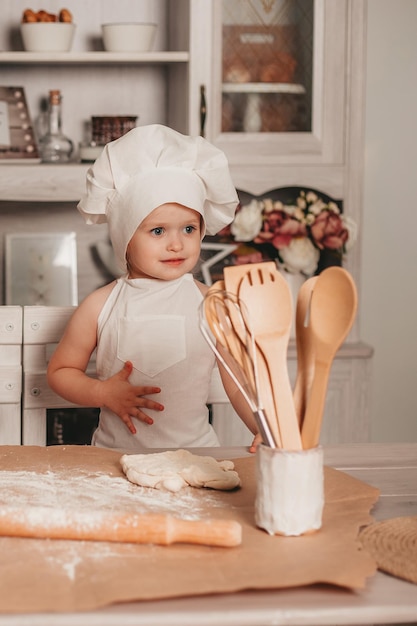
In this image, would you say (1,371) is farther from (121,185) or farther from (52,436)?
(52,436)

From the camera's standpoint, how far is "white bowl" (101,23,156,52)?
2.41 meters

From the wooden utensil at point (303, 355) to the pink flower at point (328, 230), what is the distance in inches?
57.3

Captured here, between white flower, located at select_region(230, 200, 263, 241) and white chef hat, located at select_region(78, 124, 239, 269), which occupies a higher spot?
white chef hat, located at select_region(78, 124, 239, 269)

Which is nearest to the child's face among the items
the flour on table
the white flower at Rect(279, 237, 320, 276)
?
the flour on table

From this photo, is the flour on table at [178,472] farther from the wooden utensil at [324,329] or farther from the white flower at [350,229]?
the white flower at [350,229]

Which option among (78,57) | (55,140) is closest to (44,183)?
(55,140)

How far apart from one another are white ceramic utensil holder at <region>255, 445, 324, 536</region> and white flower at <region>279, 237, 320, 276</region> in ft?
5.08

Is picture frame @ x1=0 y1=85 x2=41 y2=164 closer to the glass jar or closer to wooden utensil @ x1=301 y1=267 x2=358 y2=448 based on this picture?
the glass jar

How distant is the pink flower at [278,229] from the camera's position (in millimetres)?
2307

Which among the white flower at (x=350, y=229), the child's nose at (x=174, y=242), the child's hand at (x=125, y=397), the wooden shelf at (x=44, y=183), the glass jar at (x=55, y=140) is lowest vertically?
the child's hand at (x=125, y=397)

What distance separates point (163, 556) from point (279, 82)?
187 cm

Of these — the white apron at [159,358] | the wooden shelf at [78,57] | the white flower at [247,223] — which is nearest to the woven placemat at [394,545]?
the white apron at [159,358]

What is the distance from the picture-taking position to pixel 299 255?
234 centimetres

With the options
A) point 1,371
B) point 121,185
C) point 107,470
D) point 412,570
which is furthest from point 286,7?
point 412,570
